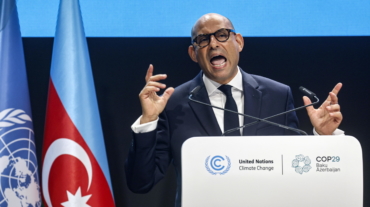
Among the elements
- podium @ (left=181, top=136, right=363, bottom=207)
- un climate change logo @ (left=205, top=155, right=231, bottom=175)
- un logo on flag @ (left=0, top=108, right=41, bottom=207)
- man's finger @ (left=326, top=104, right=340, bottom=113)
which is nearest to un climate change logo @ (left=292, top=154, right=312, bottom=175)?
podium @ (left=181, top=136, right=363, bottom=207)

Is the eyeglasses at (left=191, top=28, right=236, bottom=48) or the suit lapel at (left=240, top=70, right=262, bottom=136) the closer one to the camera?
the suit lapel at (left=240, top=70, right=262, bottom=136)

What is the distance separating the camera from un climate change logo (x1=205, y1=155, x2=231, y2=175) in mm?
1018

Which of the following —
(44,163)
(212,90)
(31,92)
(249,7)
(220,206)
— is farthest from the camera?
(31,92)

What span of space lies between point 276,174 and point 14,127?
51.3 inches

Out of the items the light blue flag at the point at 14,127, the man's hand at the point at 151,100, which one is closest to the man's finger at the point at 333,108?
the man's hand at the point at 151,100

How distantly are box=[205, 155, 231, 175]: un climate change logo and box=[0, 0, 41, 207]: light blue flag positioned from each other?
1095 millimetres

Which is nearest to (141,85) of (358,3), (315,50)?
(315,50)

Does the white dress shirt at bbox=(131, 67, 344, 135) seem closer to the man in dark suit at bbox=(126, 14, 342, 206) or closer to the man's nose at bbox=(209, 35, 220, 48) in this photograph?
the man in dark suit at bbox=(126, 14, 342, 206)

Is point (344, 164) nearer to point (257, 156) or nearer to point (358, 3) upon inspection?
point (257, 156)

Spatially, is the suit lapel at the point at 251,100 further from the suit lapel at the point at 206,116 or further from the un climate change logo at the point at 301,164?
the un climate change logo at the point at 301,164

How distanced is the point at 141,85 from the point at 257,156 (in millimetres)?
1436

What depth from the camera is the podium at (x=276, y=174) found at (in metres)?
1.01

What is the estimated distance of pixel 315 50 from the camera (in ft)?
7.65

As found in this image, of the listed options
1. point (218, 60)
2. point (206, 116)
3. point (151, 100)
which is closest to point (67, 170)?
point (151, 100)
